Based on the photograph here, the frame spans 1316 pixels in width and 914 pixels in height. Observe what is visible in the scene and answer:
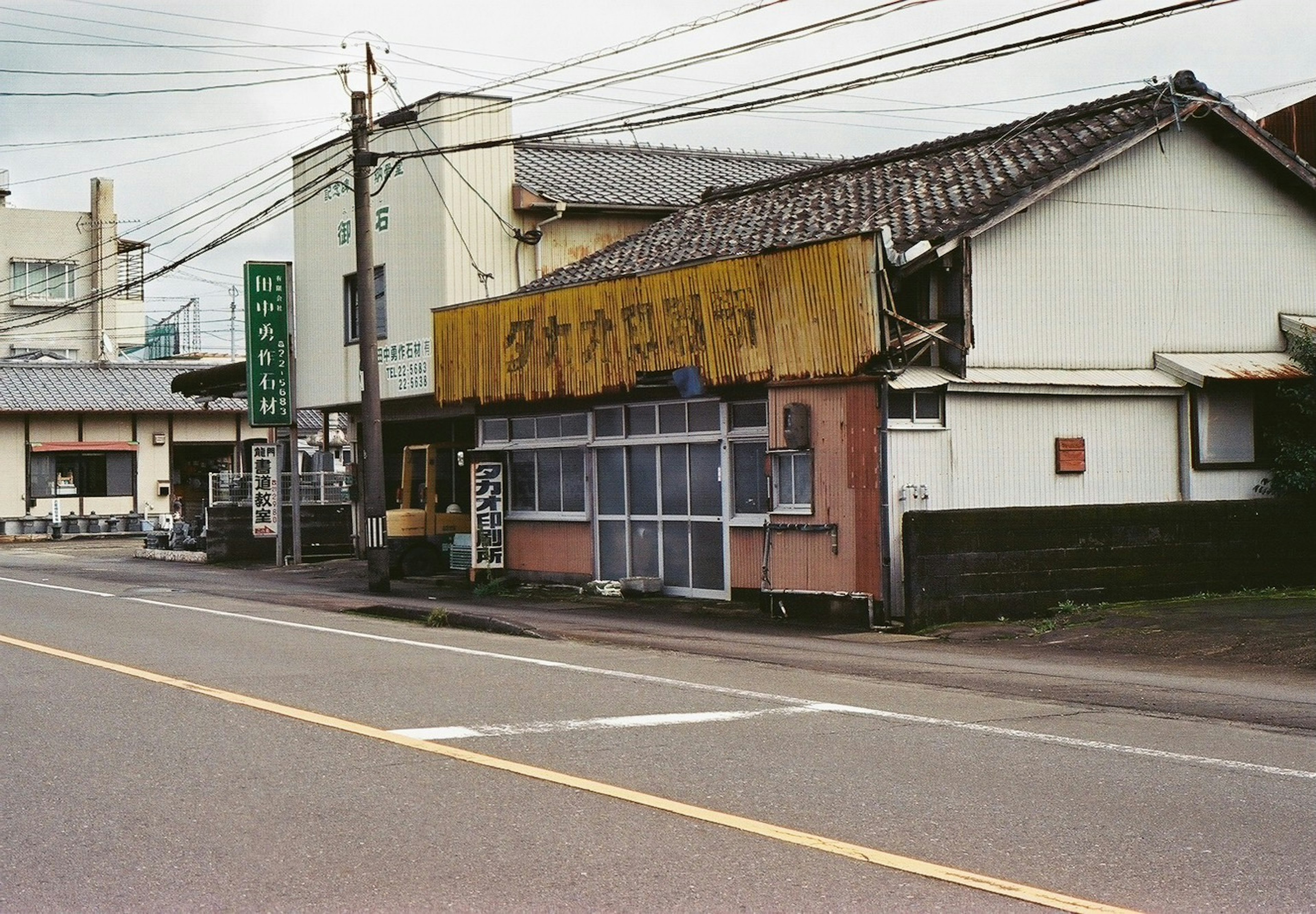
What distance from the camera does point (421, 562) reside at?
26.6 m

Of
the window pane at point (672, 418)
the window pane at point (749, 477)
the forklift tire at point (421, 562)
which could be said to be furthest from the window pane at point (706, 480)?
the forklift tire at point (421, 562)

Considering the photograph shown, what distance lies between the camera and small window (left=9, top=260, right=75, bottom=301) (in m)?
66.9

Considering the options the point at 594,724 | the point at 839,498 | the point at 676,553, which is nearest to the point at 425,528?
the point at 676,553

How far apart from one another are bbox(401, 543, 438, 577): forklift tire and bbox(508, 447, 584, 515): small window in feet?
11.7

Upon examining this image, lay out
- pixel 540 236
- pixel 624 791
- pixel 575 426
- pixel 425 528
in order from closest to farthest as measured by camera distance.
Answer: pixel 624 791, pixel 575 426, pixel 425 528, pixel 540 236

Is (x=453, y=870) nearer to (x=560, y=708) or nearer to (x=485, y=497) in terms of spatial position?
(x=560, y=708)

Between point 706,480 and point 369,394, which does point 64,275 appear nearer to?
point 369,394

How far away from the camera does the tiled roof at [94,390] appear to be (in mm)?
46875

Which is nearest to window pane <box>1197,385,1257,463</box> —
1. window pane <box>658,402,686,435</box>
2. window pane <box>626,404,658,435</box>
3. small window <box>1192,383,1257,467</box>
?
small window <box>1192,383,1257,467</box>

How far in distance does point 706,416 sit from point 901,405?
3.63m

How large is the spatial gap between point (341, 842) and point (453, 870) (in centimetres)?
71

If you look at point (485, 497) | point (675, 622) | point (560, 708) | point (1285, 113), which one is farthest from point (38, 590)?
point (1285, 113)

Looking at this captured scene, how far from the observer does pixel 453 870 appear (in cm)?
589

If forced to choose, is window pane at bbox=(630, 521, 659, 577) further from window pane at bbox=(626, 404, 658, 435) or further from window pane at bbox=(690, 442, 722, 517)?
window pane at bbox=(626, 404, 658, 435)
